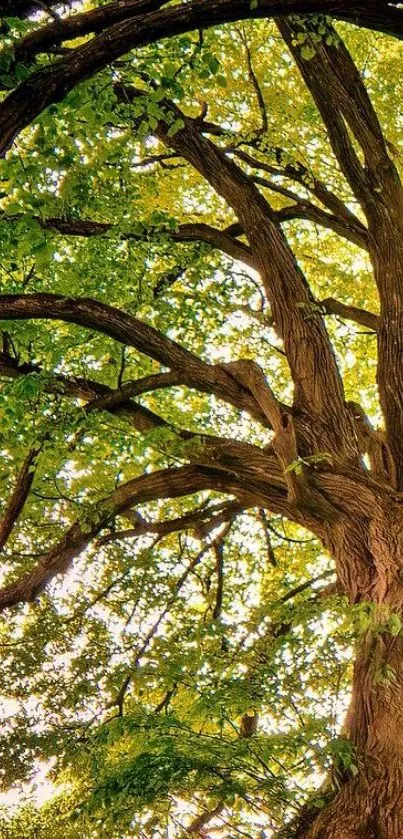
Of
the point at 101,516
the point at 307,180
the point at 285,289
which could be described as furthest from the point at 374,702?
the point at 307,180

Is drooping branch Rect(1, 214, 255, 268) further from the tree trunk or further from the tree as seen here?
the tree trunk

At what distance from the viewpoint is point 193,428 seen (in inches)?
324

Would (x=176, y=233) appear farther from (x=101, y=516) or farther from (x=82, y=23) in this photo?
(x=82, y=23)

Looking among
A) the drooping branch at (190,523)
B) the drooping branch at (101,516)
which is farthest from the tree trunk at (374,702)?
the drooping branch at (190,523)

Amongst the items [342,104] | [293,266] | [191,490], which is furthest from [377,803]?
[342,104]

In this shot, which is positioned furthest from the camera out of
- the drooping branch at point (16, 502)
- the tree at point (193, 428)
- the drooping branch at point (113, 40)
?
the drooping branch at point (16, 502)

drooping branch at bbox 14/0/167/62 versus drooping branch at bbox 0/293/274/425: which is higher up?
drooping branch at bbox 0/293/274/425

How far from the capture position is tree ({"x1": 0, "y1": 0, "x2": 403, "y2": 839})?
4.16 metres

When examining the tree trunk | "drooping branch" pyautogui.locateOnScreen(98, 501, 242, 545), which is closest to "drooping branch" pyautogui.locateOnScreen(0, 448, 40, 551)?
"drooping branch" pyautogui.locateOnScreen(98, 501, 242, 545)

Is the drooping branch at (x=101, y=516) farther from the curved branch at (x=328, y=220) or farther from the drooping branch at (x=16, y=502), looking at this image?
the curved branch at (x=328, y=220)

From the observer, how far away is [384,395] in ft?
20.4

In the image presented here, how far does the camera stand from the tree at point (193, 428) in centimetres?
416

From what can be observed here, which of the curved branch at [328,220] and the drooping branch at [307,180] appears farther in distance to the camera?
the drooping branch at [307,180]

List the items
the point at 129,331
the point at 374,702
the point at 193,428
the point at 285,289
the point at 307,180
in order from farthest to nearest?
the point at 193,428 → the point at 307,180 → the point at 285,289 → the point at 129,331 → the point at 374,702
